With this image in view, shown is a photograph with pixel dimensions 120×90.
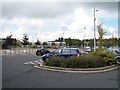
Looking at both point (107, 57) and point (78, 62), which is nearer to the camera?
point (78, 62)

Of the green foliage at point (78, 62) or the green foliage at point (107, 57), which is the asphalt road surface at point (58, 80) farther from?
the green foliage at point (107, 57)

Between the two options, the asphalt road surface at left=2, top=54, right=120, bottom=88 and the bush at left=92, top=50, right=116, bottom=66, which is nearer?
the asphalt road surface at left=2, top=54, right=120, bottom=88

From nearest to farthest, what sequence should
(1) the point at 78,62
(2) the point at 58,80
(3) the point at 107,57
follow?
(2) the point at 58,80 → (1) the point at 78,62 → (3) the point at 107,57

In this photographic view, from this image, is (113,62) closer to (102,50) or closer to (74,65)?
(102,50)

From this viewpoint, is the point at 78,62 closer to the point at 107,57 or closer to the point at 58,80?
the point at 107,57

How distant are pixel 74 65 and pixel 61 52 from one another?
4685 mm

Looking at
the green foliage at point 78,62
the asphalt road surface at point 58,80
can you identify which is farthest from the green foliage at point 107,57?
the asphalt road surface at point 58,80

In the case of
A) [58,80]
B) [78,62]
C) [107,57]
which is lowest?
[58,80]

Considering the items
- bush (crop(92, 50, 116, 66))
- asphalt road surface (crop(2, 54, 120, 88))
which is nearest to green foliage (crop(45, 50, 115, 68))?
bush (crop(92, 50, 116, 66))

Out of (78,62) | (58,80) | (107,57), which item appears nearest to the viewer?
(58,80)

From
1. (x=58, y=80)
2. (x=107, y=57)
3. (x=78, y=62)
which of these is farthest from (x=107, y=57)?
(x=58, y=80)

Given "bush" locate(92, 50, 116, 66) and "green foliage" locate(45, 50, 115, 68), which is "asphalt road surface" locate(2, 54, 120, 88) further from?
"bush" locate(92, 50, 116, 66)

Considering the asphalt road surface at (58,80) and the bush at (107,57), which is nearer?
the asphalt road surface at (58,80)

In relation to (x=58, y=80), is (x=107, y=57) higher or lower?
higher
